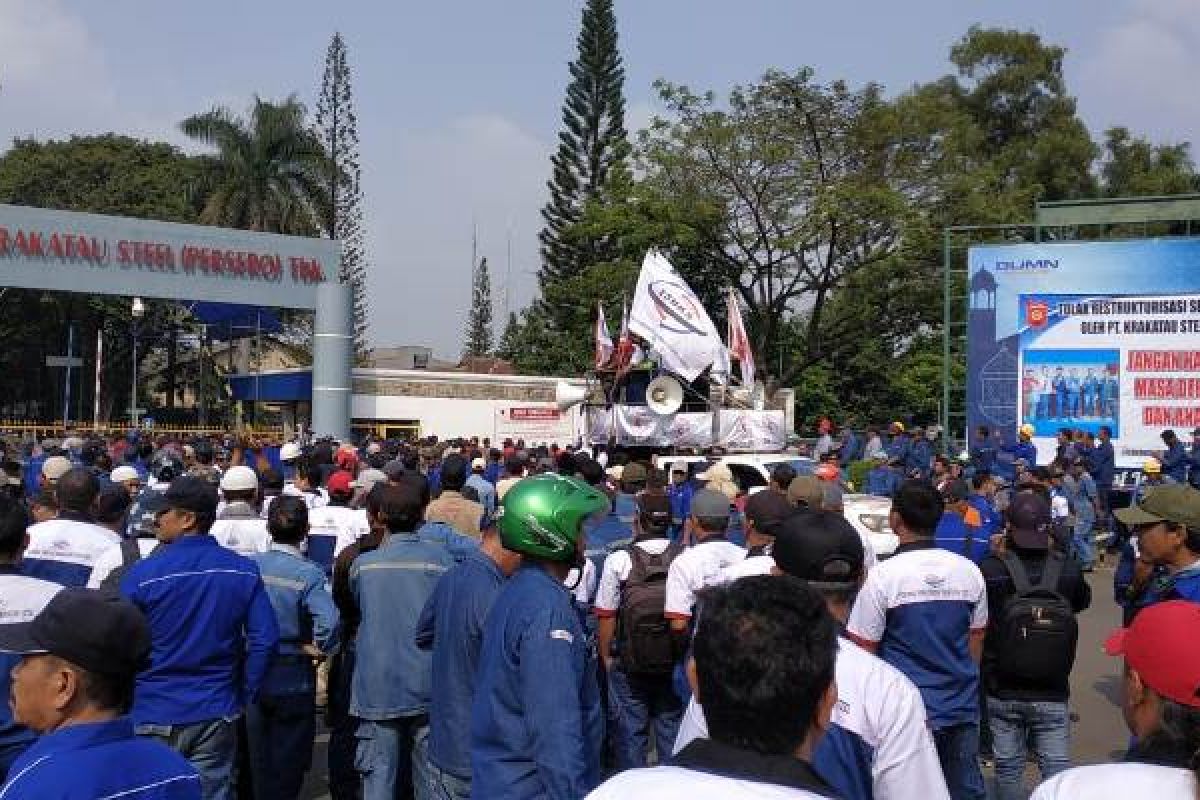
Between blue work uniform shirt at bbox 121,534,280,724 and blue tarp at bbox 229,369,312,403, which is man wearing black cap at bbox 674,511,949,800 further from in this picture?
blue tarp at bbox 229,369,312,403

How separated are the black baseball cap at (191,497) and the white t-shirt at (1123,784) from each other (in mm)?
3706

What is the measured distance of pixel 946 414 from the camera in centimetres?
2397

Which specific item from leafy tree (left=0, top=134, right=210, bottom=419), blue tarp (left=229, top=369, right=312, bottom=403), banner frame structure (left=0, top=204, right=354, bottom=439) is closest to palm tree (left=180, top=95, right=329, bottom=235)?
leafy tree (left=0, top=134, right=210, bottom=419)

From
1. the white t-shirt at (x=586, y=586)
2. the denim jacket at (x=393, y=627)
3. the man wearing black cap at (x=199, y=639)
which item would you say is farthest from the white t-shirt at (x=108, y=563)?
the white t-shirt at (x=586, y=586)

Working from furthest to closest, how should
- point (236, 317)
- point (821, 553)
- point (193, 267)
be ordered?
1. point (236, 317)
2. point (193, 267)
3. point (821, 553)

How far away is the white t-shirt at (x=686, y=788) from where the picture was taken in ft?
6.48

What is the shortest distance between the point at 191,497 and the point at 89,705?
2443mm

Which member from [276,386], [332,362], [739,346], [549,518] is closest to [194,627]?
[549,518]

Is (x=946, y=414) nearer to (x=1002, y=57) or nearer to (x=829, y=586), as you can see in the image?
(x=829, y=586)

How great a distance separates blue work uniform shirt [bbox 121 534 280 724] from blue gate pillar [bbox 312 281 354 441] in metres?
21.4

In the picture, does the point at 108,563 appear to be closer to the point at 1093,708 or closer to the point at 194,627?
the point at 194,627

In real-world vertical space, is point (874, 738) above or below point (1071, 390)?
below

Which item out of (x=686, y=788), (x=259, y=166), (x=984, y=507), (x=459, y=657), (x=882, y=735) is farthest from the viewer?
(x=259, y=166)

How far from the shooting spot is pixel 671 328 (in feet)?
69.9
